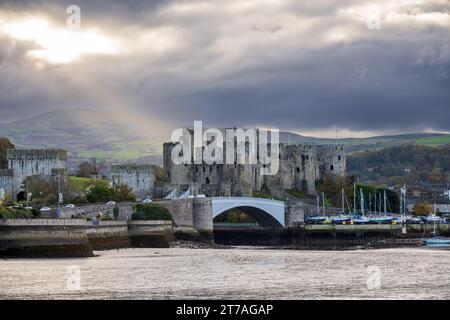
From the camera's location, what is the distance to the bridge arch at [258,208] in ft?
267

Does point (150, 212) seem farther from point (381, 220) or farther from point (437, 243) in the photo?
point (381, 220)

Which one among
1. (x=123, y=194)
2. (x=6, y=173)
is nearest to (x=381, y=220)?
(x=123, y=194)

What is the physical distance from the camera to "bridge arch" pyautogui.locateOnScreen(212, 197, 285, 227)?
8131cm

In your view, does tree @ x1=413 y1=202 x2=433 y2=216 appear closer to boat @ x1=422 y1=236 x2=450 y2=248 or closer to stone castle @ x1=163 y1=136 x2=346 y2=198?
stone castle @ x1=163 y1=136 x2=346 y2=198

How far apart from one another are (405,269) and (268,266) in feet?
18.1

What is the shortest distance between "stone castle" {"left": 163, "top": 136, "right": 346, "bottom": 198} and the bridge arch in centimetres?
605

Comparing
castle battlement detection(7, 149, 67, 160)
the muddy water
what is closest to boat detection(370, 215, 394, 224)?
castle battlement detection(7, 149, 67, 160)

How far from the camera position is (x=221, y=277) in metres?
46.1

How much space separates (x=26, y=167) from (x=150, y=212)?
1716cm

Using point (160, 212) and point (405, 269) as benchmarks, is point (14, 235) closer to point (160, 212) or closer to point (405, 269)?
point (405, 269)

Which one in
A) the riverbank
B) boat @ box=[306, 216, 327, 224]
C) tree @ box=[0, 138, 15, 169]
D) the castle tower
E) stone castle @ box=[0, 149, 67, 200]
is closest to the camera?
the riverbank

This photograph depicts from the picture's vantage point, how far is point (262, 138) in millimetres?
105562
